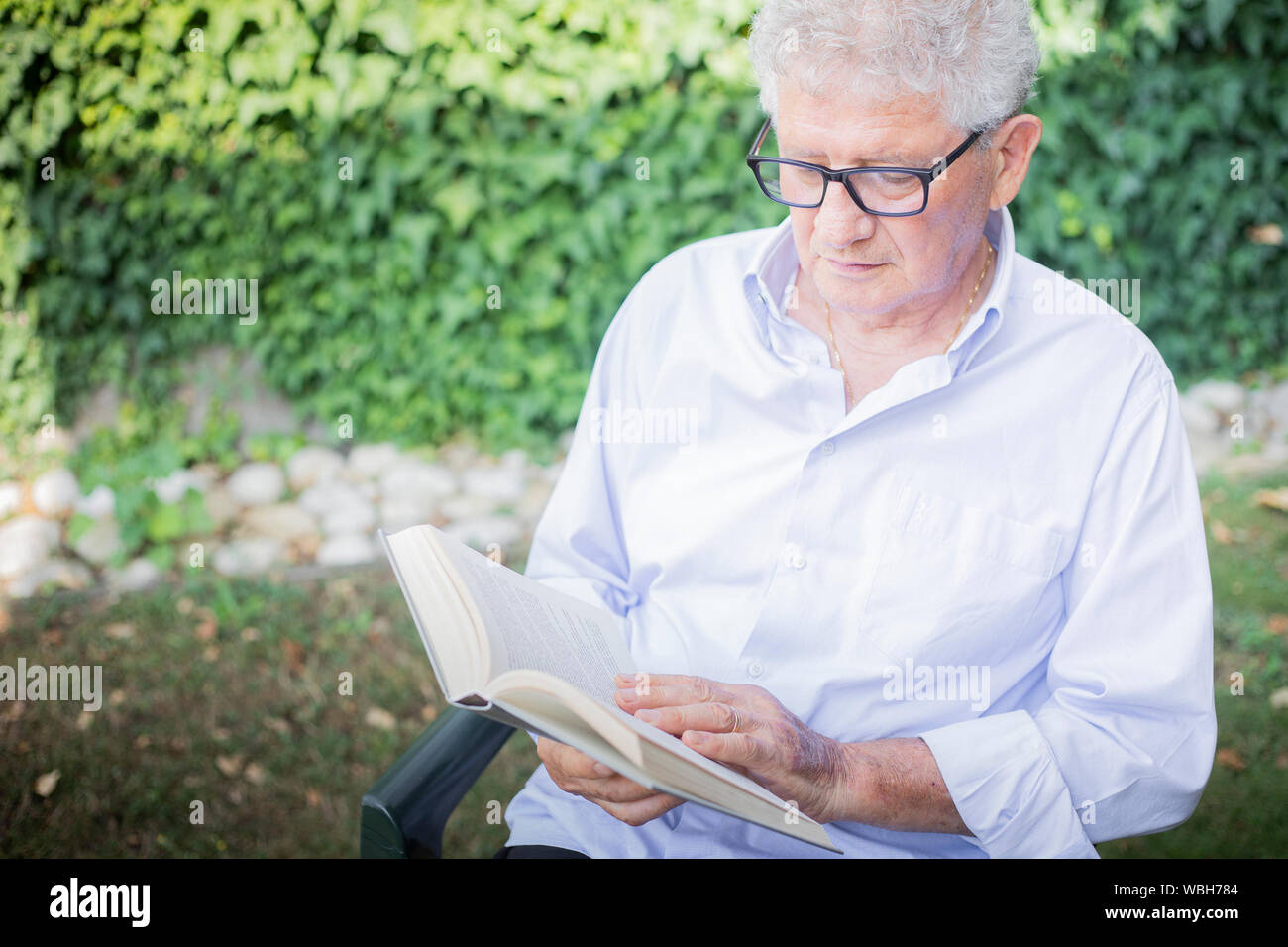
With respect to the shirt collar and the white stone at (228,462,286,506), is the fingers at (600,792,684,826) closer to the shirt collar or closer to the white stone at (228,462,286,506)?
the shirt collar

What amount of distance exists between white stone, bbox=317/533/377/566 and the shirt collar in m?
2.51

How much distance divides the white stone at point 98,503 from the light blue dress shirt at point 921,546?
2831mm

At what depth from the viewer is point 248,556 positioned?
392 cm

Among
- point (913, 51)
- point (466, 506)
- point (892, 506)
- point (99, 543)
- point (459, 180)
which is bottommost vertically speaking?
point (99, 543)

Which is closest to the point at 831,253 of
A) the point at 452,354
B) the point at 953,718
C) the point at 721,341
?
the point at 721,341

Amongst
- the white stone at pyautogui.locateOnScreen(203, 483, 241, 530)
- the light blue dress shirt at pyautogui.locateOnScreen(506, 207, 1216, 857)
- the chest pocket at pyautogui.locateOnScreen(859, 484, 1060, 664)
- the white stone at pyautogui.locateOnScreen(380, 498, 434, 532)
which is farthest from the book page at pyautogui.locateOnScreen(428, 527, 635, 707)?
the white stone at pyautogui.locateOnScreen(203, 483, 241, 530)

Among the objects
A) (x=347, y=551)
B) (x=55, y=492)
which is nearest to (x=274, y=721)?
(x=347, y=551)

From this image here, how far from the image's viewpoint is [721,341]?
1.85m

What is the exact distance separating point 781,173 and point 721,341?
0.32 meters

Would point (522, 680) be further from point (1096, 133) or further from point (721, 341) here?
point (1096, 133)

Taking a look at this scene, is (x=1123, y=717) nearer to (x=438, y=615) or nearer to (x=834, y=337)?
(x=834, y=337)

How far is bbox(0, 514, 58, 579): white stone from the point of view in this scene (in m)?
3.83

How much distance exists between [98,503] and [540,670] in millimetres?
3444
